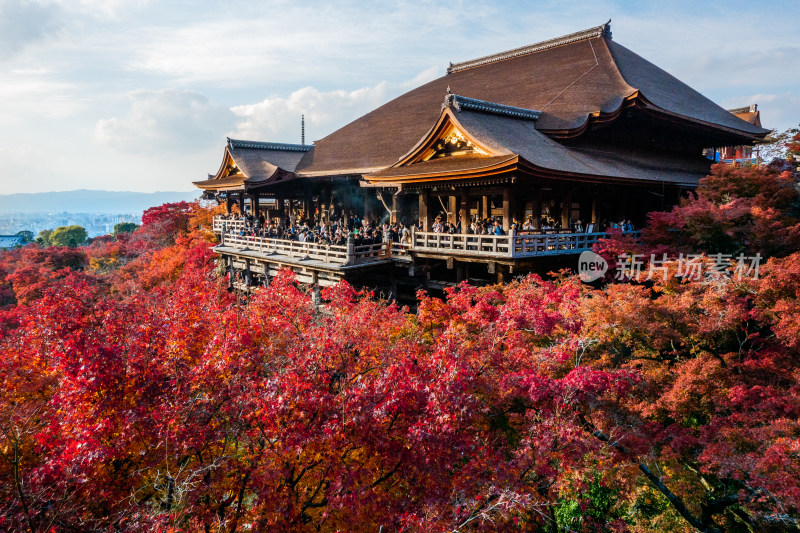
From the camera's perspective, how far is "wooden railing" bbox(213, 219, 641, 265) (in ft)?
45.0

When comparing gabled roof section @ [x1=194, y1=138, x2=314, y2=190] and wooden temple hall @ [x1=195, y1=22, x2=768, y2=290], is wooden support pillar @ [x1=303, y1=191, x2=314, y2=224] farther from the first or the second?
A: gabled roof section @ [x1=194, y1=138, x2=314, y2=190]

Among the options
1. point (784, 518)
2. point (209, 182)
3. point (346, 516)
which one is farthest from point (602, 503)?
point (209, 182)

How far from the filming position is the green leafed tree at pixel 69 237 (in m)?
64.4

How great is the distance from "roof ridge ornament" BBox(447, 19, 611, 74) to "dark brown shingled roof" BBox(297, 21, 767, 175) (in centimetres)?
6

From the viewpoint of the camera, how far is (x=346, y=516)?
6.35 meters

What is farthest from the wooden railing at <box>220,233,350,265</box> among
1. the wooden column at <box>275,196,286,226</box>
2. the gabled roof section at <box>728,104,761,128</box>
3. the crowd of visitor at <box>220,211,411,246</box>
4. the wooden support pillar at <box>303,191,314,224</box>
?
the gabled roof section at <box>728,104,761,128</box>

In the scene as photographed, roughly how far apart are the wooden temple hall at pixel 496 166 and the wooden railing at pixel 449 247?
7 centimetres

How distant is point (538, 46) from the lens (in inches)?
1097

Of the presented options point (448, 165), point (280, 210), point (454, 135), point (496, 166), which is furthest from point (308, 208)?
point (496, 166)

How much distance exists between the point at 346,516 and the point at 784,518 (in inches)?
242

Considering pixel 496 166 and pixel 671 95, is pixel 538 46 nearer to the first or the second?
pixel 671 95

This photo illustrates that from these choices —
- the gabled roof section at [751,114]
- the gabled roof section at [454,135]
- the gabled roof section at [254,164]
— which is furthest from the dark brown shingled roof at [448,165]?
the gabled roof section at [751,114]

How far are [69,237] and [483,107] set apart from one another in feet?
228

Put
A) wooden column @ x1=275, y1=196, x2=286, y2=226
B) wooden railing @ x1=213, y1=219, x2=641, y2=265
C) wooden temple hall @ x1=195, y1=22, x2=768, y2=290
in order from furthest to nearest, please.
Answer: wooden column @ x1=275, y1=196, x2=286, y2=226 → wooden temple hall @ x1=195, y1=22, x2=768, y2=290 → wooden railing @ x1=213, y1=219, x2=641, y2=265
